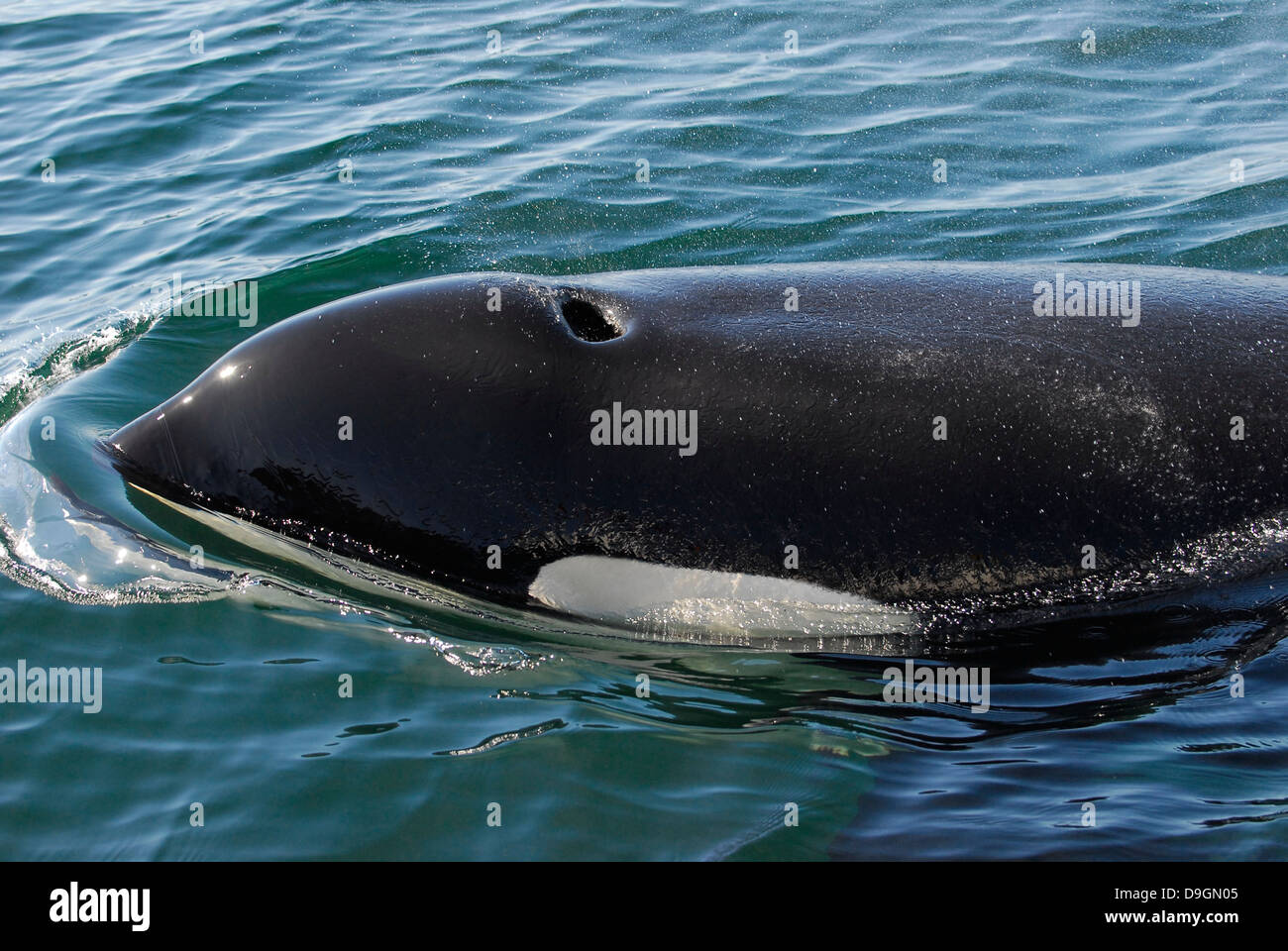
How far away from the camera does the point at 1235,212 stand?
13023mm

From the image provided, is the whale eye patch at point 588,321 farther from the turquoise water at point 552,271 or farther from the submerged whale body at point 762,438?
the turquoise water at point 552,271

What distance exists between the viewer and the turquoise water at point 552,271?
5656mm

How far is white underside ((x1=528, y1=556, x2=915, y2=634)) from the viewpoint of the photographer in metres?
6.20

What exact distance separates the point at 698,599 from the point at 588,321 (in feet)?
4.64

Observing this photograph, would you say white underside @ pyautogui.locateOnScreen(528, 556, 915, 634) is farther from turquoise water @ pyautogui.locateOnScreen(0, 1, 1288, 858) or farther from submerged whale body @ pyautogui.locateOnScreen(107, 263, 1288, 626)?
turquoise water @ pyautogui.locateOnScreen(0, 1, 1288, 858)

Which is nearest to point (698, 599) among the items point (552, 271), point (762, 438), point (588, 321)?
point (762, 438)

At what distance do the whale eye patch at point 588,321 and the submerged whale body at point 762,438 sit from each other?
0.01 meters

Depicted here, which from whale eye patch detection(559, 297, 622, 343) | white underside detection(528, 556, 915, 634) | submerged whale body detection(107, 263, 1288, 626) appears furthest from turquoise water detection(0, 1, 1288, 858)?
whale eye patch detection(559, 297, 622, 343)

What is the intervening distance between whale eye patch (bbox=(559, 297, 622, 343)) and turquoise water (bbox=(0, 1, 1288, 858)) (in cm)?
128

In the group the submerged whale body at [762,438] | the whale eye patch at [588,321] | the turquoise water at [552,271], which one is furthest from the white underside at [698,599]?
the whale eye patch at [588,321]

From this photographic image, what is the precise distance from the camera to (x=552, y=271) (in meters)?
12.2

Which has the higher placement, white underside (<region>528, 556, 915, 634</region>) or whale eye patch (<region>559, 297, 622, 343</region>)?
whale eye patch (<region>559, 297, 622, 343</region>)

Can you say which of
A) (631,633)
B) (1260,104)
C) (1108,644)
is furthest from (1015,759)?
(1260,104)

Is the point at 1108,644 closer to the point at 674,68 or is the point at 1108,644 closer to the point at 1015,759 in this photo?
the point at 1015,759
